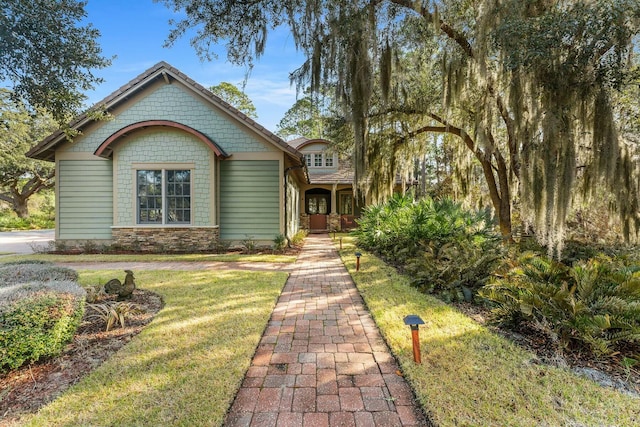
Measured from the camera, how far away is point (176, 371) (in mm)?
2545

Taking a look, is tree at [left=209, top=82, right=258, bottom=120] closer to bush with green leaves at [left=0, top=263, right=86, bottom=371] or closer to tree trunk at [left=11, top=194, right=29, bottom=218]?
tree trunk at [left=11, top=194, right=29, bottom=218]

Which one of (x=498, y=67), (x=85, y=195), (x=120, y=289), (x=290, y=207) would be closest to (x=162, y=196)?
(x=85, y=195)

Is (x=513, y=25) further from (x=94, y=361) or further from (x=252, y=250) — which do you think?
(x=252, y=250)

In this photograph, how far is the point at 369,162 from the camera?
28.8 feet

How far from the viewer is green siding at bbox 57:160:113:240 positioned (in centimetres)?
949

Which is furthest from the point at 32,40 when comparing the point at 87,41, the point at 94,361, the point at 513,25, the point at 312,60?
the point at 513,25

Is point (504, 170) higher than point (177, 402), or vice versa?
point (504, 170)

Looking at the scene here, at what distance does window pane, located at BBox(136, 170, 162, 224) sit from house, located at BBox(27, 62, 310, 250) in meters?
0.03

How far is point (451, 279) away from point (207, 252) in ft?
23.3

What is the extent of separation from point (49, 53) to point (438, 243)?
23.0ft

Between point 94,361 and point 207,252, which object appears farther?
point 207,252

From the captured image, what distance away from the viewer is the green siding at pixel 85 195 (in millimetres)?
9492

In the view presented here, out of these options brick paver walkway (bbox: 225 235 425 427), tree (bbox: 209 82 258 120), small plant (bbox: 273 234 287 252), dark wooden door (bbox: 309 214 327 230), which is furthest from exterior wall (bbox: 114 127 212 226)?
tree (bbox: 209 82 258 120)

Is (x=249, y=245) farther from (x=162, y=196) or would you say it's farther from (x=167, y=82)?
(x=167, y=82)
